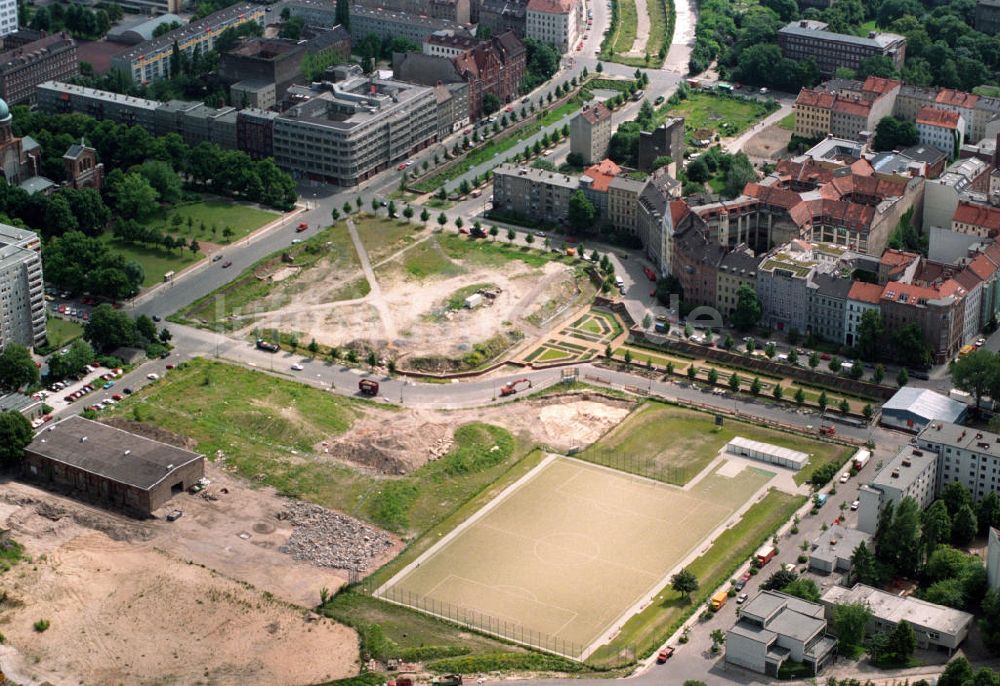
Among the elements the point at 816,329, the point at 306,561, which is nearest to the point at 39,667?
the point at 306,561

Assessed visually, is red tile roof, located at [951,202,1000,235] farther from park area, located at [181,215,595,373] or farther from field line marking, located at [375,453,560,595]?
field line marking, located at [375,453,560,595]

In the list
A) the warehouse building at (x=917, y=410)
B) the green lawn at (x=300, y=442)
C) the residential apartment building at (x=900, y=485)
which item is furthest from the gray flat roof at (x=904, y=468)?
the green lawn at (x=300, y=442)

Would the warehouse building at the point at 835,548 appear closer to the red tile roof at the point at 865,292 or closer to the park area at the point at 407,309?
the red tile roof at the point at 865,292

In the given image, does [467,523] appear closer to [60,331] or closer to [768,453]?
[768,453]

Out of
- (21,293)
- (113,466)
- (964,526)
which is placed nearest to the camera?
(964,526)

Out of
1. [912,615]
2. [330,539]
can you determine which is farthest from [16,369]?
[912,615]

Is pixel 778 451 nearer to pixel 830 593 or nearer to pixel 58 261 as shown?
pixel 830 593
